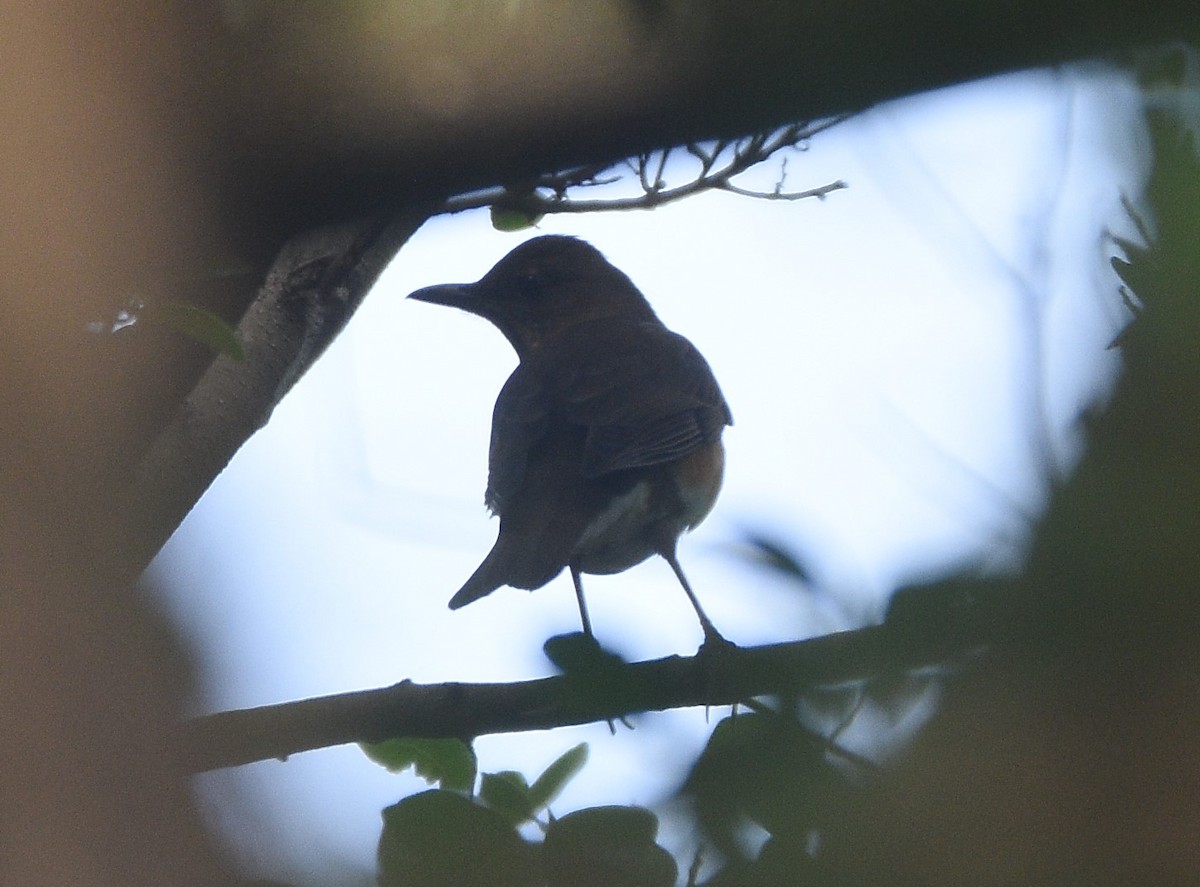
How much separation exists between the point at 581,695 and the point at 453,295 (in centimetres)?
555

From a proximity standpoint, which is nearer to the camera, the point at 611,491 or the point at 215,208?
the point at 215,208

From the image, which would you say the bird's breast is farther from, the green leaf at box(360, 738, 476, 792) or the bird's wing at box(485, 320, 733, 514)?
the green leaf at box(360, 738, 476, 792)

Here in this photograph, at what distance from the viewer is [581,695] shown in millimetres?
1546

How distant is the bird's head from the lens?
7.04 metres

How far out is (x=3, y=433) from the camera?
50.8 inches

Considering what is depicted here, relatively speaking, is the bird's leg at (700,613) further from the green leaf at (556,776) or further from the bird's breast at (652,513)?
the green leaf at (556,776)

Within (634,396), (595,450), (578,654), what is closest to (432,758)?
(578,654)

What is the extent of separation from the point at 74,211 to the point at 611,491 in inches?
159

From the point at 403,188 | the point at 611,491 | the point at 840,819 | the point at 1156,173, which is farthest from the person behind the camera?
the point at 611,491

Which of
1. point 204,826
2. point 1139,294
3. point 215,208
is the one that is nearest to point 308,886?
point 204,826

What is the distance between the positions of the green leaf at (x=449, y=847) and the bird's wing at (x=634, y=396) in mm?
3429

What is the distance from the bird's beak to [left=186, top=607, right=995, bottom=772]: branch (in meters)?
3.88

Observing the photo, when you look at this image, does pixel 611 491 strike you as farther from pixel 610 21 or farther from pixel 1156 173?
pixel 1156 173

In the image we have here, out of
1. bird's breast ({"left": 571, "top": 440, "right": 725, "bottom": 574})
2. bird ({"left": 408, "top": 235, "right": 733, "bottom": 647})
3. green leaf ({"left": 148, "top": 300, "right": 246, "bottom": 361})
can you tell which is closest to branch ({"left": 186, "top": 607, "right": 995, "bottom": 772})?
green leaf ({"left": 148, "top": 300, "right": 246, "bottom": 361})
